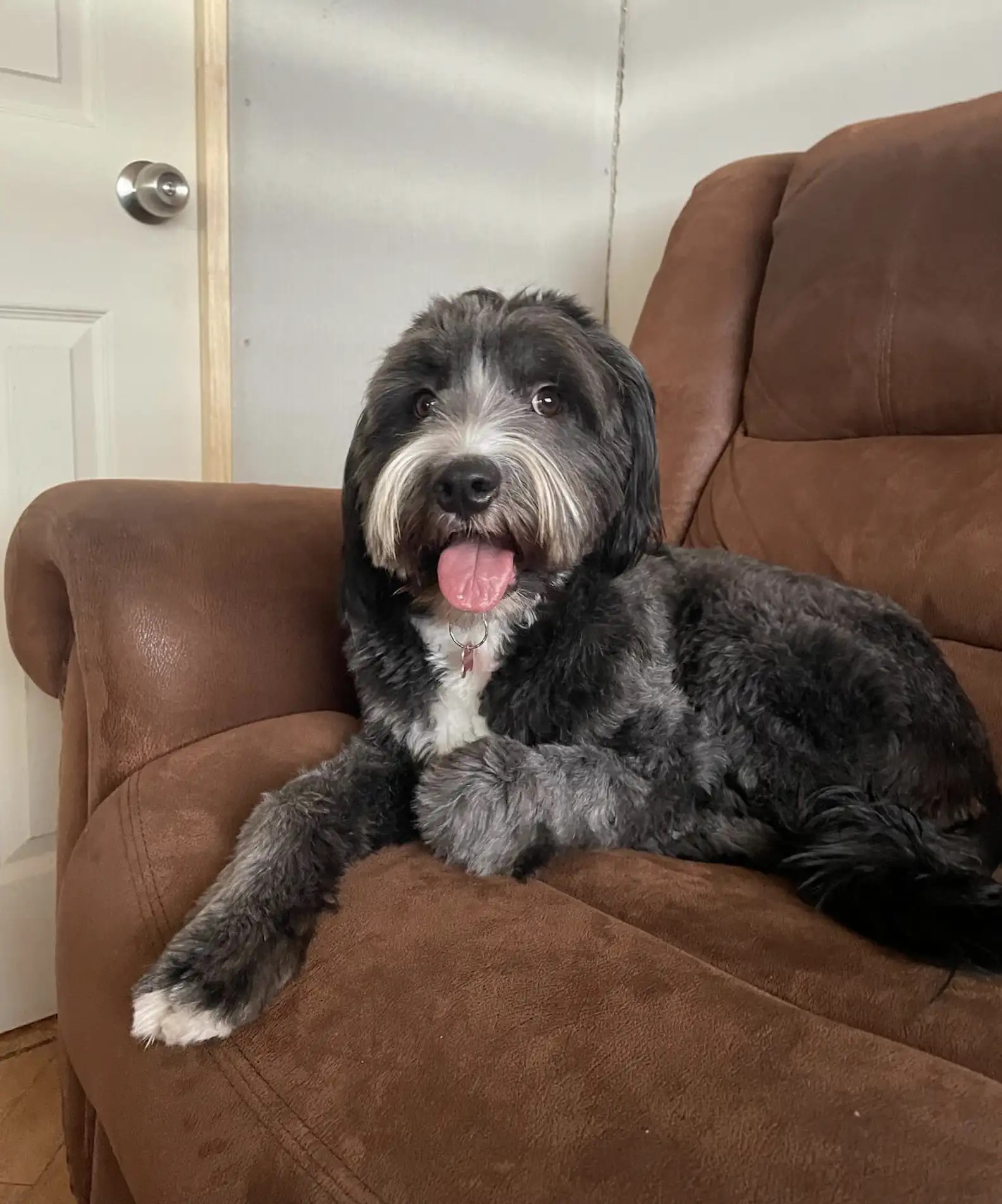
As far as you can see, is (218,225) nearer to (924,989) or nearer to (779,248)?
(779,248)

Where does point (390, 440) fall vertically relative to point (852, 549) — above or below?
above

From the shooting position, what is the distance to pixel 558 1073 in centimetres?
76

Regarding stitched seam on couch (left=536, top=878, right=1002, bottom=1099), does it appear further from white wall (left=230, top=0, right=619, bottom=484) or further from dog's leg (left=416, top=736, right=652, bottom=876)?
white wall (left=230, top=0, right=619, bottom=484)

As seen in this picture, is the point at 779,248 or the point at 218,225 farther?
the point at 218,225

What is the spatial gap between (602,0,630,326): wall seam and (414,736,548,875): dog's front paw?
1877mm

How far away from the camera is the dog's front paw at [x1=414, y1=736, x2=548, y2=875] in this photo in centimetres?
116

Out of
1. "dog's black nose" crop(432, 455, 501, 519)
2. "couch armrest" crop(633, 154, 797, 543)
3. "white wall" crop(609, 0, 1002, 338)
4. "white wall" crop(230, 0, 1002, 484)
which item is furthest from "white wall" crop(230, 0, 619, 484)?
"dog's black nose" crop(432, 455, 501, 519)

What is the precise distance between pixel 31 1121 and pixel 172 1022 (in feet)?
4.22

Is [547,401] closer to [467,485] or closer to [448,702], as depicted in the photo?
[467,485]

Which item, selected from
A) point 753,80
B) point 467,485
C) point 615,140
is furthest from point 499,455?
point 615,140

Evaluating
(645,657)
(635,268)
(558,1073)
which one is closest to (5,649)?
(645,657)

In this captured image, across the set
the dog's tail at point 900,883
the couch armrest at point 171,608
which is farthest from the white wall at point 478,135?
the dog's tail at point 900,883

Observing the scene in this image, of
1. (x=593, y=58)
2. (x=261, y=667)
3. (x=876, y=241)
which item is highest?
(x=593, y=58)

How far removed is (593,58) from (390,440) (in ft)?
6.84
